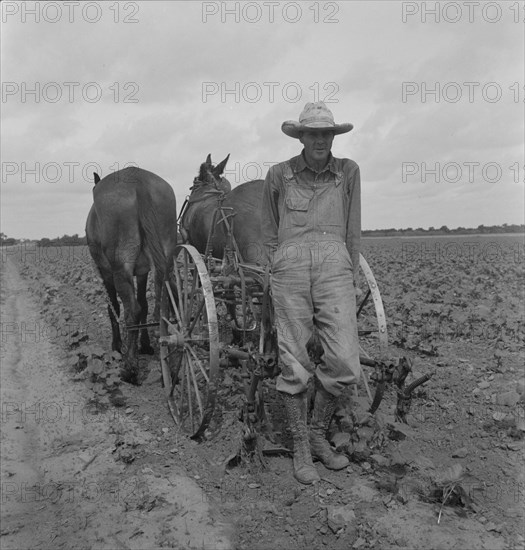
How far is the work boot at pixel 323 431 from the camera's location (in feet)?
11.1

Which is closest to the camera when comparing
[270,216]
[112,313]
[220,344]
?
[270,216]

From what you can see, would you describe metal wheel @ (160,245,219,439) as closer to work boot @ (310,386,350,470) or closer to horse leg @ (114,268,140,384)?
horse leg @ (114,268,140,384)

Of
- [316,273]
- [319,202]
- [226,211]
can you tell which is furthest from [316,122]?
[226,211]

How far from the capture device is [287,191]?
357cm

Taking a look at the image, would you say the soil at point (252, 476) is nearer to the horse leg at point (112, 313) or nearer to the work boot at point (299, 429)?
the work boot at point (299, 429)

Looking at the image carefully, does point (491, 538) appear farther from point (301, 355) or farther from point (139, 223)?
point (139, 223)

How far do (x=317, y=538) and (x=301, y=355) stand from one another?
1.12 meters

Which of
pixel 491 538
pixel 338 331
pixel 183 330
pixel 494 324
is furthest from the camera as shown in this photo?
pixel 494 324

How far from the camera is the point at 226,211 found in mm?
5773

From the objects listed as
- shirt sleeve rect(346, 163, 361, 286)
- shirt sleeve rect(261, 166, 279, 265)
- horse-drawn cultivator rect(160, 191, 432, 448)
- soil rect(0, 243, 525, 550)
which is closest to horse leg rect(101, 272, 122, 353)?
soil rect(0, 243, 525, 550)

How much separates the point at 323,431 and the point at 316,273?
3.69 ft

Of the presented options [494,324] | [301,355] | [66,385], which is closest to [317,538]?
[301,355]

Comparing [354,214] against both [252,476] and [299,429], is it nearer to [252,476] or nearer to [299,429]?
[299,429]

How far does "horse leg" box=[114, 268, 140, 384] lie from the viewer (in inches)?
212
